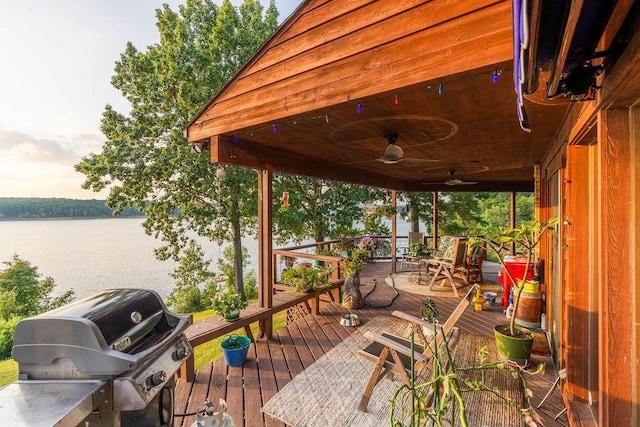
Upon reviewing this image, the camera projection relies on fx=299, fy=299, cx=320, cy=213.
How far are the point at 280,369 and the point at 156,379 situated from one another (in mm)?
1970

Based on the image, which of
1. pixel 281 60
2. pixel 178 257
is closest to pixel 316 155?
pixel 281 60

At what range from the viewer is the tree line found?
13.6 metres

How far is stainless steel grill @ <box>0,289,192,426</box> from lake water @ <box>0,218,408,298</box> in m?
9.97

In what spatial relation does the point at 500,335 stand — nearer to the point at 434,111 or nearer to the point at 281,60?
the point at 434,111

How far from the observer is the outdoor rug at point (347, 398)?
2.32m

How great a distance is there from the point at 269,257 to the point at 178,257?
8.16 metres

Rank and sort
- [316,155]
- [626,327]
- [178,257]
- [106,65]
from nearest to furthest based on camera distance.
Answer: [626,327], [316,155], [106,65], [178,257]

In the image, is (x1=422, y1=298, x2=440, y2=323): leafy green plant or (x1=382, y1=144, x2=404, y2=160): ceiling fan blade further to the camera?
(x1=382, y1=144, x2=404, y2=160): ceiling fan blade

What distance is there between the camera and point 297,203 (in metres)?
10.8

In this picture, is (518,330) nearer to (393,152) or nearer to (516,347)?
(516,347)

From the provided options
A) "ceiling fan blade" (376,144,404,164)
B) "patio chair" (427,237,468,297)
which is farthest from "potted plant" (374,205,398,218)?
"ceiling fan blade" (376,144,404,164)

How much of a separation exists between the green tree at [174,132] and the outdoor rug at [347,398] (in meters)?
7.51

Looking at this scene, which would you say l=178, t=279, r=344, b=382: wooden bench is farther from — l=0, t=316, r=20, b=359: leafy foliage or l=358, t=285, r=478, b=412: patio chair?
l=0, t=316, r=20, b=359: leafy foliage

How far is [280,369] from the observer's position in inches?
122
